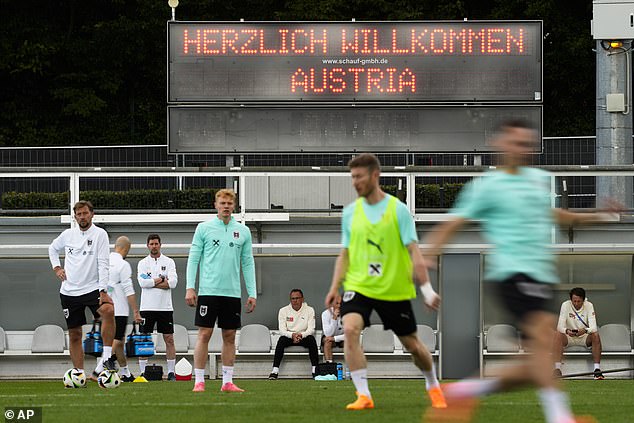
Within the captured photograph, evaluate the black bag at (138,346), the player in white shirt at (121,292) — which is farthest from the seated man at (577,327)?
the player in white shirt at (121,292)

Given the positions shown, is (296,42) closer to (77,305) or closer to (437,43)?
(437,43)

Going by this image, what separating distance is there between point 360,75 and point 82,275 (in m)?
6.66

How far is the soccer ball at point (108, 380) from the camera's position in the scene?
1509 cm

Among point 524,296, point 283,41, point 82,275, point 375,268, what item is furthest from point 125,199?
point 524,296

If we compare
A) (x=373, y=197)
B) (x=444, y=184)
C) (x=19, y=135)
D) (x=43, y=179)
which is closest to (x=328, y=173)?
(x=444, y=184)

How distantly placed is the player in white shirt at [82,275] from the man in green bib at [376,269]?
17.6ft

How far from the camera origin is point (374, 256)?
10.4 m

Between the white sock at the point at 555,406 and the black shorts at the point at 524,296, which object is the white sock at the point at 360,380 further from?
the white sock at the point at 555,406

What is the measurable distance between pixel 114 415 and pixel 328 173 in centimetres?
1014

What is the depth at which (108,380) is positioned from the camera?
49.6ft

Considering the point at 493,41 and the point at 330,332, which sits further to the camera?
the point at 493,41

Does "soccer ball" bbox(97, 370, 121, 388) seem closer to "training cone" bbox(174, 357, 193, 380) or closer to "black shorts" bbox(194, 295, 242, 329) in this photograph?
"black shorts" bbox(194, 295, 242, 329)

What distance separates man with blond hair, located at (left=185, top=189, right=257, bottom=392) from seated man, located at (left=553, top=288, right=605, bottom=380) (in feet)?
24.3

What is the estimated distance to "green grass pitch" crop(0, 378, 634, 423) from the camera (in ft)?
33.8
